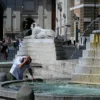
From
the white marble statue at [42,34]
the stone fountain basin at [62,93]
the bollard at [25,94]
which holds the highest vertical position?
the white marble statue at [42,34]

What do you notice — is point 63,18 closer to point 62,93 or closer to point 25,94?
point 62,93

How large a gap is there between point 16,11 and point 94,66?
67.7 m

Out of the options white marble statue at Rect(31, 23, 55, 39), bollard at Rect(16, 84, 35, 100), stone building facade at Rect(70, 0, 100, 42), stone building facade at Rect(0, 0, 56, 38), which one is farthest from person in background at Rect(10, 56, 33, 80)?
stone building facade at Rect(0, 0, 56, 38)

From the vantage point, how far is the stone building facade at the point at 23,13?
78.7 meters

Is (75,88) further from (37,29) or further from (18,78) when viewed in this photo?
(37,29)

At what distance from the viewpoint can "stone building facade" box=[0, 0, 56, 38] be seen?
78688 mm

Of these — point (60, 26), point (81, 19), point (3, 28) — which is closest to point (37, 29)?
point (81, 19)

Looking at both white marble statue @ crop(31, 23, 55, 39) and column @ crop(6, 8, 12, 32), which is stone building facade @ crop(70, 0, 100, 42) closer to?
column @ crop(6, 8, 12, 32)

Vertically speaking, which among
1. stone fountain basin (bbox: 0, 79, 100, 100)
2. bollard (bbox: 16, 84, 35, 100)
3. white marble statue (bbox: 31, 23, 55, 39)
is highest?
white marble statue (bbox: 31, 23, 55, 39)

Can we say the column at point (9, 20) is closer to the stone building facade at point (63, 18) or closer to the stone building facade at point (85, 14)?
the stone building facade at point (63, 18)

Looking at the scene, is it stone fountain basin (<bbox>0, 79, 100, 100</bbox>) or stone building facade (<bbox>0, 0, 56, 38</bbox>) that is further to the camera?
stone building facade (<bbox>0, 0, 56, 38</bbox>)

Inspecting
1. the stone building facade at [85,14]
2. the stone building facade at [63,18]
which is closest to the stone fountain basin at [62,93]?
the stone building facade at [85,14]

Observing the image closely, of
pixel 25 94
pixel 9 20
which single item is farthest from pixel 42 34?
pixel 9 20

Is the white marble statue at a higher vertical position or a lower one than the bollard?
higher
